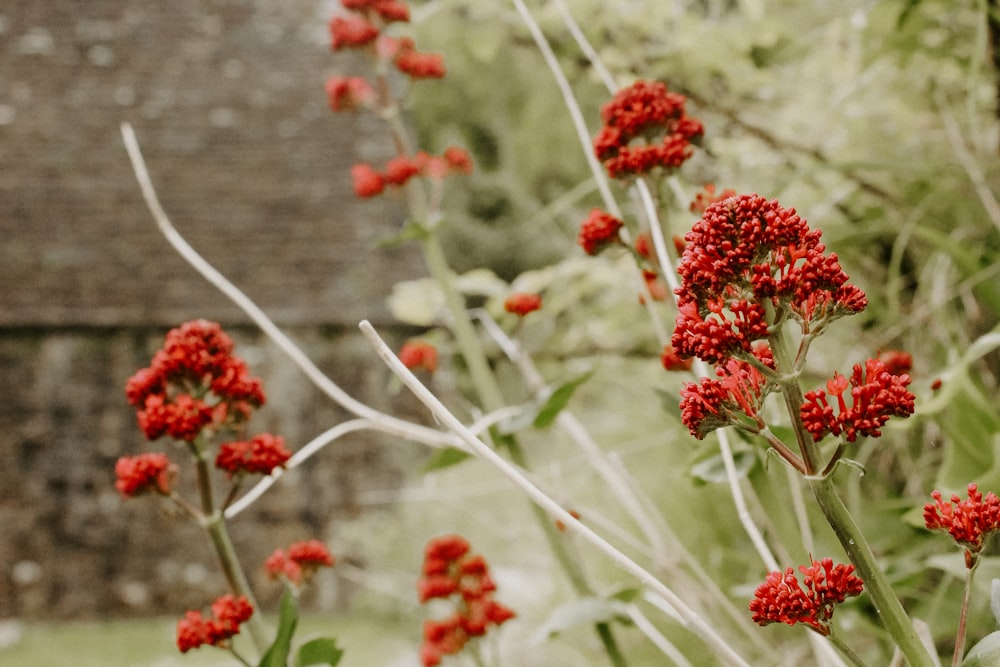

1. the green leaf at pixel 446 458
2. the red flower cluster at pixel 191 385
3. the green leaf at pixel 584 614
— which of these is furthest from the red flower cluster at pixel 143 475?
the green leaf at pixel 584 614

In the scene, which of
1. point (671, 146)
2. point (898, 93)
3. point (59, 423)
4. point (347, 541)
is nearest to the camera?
point (671, 146)

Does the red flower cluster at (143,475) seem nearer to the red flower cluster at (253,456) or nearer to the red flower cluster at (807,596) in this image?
the red flower cluster at (253,456)

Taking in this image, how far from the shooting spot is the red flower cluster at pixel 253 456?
88 centimetres

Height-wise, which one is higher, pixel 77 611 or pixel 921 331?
pixel 77 611

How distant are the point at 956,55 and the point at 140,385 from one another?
1.50 meters

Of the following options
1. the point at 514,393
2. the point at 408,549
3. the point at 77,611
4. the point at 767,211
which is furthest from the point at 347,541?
the point at 767,211

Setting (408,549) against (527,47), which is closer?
(527,47)

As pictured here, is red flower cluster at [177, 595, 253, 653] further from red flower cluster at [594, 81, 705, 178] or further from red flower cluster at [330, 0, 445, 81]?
red flower cluster at [330, 0, 445, 81]

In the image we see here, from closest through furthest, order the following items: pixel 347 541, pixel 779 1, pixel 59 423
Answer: pixel 779 1, pixel 347 541, pixel 59 423

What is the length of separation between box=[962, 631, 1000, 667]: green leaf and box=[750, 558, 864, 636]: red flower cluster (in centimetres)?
8

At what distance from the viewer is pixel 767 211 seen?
1.58 feet

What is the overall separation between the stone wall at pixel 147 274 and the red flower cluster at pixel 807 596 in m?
5.21

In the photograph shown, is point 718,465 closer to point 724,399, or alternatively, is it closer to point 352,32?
point 724,399

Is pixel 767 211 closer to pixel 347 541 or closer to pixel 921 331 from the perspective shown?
pixel 921 331
